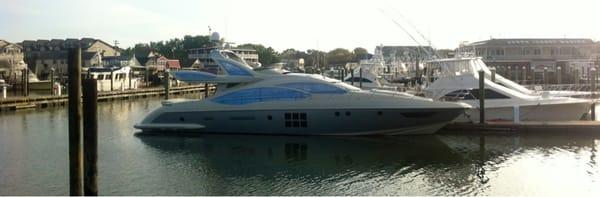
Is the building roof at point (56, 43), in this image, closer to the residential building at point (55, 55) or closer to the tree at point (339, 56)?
the residential building at point (55, 55)

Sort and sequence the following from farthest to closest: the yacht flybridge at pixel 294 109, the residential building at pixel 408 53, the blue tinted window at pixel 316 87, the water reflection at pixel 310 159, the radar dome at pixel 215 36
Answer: the residential building at pixel 408 53, the radar dome at pixel 215 36, the blue tinted window at pixel 316 87, the yacht flybridge at pixel 294 109, the water reflection at pixel 310 159

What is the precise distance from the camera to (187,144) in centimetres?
2483

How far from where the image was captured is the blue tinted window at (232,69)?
27.3 meters

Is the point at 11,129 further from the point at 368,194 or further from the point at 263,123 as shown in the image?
the point at 368,194

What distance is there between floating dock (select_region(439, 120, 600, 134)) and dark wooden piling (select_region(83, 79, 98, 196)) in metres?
18.8

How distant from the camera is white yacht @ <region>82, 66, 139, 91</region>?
206 feet

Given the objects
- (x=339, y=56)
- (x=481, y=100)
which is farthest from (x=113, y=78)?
(x=339, y=56)

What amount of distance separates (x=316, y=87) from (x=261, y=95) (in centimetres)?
257

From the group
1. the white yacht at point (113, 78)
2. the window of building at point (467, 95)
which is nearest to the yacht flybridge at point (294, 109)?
the window of building at point (467, 95)

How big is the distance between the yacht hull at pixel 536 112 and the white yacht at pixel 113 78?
4441cm

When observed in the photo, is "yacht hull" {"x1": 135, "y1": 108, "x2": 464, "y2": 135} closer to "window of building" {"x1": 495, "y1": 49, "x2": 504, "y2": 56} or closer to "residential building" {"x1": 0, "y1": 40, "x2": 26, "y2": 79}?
"window of building" {"x1": 495, "y1": 49, "x2": 504, "y2": 56}

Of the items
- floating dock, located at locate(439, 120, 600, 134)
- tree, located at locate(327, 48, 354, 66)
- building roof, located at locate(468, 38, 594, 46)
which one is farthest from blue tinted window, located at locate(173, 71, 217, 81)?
tree, located at locate(327, 48, 354, 66)

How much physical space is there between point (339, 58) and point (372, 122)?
109188 millimetres

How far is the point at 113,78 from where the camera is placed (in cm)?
6444
